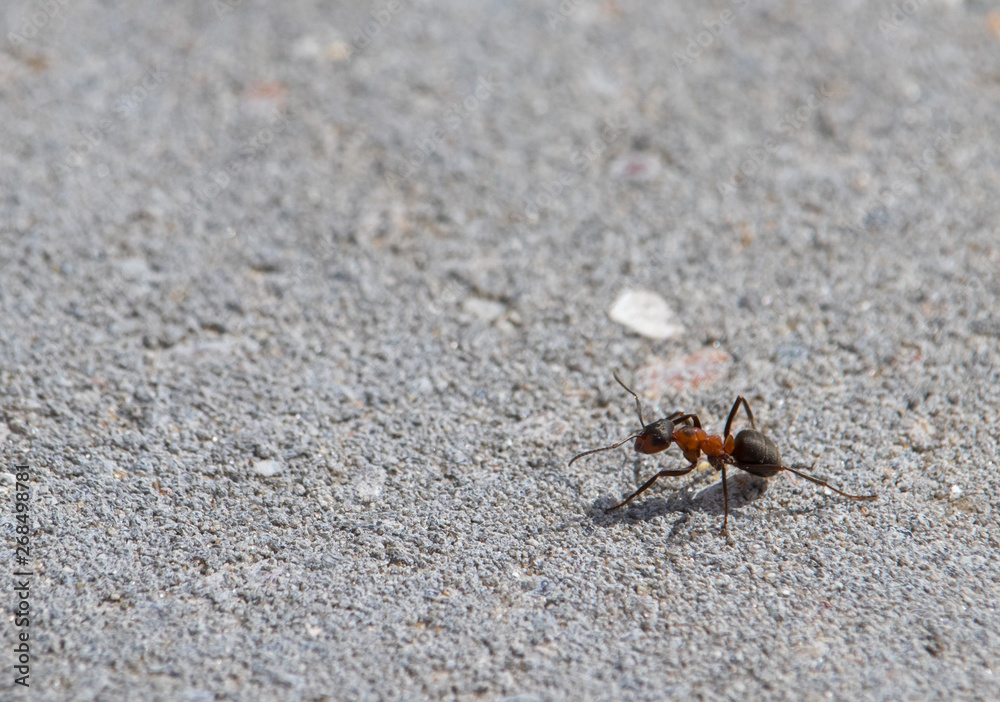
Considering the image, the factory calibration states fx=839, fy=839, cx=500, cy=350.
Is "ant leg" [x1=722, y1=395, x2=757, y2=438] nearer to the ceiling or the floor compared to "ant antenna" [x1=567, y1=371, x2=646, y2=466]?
nearer to the ceiling

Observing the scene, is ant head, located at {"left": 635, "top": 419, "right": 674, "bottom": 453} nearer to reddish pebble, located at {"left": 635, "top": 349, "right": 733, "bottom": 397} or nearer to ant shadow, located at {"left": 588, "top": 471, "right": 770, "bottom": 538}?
ant shadow, located at {"left": 588, "top": 471, "right": 770, "bottom": 538}

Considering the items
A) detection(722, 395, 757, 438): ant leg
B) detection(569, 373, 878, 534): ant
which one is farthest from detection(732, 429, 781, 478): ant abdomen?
detection(722, 395, 757, 438): ant leg

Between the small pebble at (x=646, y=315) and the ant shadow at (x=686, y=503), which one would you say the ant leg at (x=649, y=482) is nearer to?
the ant shadow at (x=686, y=503)

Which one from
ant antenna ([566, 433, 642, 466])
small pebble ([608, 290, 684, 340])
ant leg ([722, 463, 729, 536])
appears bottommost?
ant antenna ([566, 433, 642, 466])

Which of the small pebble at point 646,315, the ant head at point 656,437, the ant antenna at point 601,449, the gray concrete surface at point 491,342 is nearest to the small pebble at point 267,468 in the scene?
the gray concrete surface at point 491,342

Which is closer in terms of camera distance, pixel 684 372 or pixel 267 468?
pixel 267 468

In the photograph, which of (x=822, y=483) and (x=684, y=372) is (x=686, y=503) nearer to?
(x=822, y=483)

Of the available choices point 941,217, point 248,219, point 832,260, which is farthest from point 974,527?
point 248,219

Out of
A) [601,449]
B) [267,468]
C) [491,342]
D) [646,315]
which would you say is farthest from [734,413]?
[267,468]
